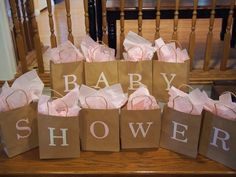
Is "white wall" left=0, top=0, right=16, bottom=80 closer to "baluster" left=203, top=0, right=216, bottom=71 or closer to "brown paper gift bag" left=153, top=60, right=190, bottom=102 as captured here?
"brown paper gift bag" left=153, top=60, right=190, bottom=102

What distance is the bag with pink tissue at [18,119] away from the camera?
1042mm

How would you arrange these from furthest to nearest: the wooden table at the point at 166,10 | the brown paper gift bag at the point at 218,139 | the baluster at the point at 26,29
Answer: the baluster at the point at 26,29 → the wooden table at the point at 166,10 → the brown paper gift bag at the point at 218,139

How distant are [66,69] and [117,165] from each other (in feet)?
1.67

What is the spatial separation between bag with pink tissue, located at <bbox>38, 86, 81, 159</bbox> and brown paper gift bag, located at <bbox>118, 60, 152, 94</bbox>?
1.03ft

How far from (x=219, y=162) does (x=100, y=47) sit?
72 centimetres

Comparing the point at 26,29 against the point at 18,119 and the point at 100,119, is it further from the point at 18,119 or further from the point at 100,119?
the point at 100,119

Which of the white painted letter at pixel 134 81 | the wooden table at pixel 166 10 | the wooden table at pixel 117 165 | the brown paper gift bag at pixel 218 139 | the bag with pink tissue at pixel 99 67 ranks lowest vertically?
the wooden table at pixel 117 165

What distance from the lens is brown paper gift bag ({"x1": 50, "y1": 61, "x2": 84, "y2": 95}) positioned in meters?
1.33

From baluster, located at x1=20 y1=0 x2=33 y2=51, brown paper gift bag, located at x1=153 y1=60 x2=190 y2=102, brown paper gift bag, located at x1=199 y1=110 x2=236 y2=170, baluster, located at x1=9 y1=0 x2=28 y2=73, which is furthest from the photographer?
baluster, located at x1=20 y1=0 x2=33 y2=51

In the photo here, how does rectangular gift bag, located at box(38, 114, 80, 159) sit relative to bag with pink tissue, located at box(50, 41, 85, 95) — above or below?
below

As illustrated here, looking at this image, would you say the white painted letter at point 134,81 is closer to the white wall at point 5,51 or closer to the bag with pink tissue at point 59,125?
the bag with pink tissue at point 59,125

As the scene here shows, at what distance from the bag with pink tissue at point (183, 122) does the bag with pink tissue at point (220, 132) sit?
0.03 m

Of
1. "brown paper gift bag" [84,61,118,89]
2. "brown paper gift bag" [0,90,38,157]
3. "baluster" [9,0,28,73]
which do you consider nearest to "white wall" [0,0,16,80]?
"baluster" [9,0,28,73]

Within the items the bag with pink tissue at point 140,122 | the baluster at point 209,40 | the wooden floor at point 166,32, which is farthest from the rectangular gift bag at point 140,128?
the wooden floor at point 166,32
